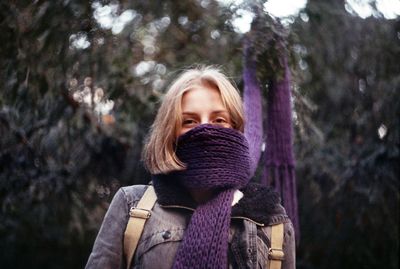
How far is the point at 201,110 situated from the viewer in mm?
1546

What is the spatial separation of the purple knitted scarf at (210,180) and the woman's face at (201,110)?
1.7 inches

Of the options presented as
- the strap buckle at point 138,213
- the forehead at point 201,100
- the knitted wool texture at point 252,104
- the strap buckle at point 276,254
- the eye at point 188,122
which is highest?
the knitted wool texture at point 252,104

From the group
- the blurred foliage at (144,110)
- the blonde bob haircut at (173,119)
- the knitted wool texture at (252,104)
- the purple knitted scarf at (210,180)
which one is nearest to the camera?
the purple knitted scarf at (210,180)

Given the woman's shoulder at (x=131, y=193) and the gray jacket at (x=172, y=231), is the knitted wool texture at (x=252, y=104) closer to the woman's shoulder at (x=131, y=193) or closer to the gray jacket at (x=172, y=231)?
the gray jacket at (x=172, y=231)

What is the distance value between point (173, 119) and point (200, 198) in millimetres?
258

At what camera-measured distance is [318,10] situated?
2389 mm

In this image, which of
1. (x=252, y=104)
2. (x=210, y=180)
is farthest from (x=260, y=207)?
(x=252, y=104)

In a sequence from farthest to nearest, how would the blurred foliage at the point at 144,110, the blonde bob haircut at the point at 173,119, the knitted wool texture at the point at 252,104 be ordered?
1. the blurred foliage at the point at 144,110
2. the knitted wool texture at the point at 252,104
3. the blonde bob haircut at the point at 173,119

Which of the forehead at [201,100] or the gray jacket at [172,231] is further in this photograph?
the forehead at [201,100]

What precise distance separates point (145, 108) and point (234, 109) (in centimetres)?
148

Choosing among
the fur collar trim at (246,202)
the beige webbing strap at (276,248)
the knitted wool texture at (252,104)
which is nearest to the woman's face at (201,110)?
the fur collar trim at (246,202)

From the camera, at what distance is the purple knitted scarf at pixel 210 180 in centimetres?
141

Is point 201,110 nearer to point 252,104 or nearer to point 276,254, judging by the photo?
point 276,254

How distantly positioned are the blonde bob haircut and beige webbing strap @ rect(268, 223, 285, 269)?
1.09ft
